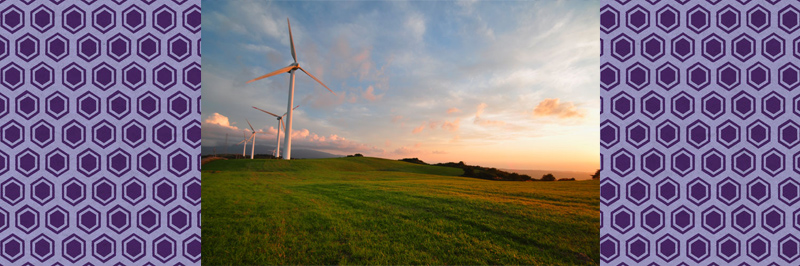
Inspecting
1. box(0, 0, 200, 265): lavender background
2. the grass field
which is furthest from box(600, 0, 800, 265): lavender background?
box(0, 0, 200, 265): lavender background

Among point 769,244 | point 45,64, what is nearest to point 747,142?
point 769,244

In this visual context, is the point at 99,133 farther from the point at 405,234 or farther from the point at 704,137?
the point at 704,137

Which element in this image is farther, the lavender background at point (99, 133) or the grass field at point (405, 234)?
the grass field at point (405, 234)

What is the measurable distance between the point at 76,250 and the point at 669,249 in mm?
6321

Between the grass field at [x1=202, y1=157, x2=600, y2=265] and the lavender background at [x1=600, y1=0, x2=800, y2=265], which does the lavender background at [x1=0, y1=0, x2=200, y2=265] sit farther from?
the lavender background at [x1=600, y1=0, x2=800, y2=265]

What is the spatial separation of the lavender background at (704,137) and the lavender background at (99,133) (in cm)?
481

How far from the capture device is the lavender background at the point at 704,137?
2215 millimetres

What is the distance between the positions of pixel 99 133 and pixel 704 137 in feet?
21.0

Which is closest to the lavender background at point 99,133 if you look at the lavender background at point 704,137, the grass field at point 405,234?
the grass field at point 405,234

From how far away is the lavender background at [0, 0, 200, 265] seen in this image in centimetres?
221

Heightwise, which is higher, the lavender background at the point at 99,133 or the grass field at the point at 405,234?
the lavender background at the point at 99,133

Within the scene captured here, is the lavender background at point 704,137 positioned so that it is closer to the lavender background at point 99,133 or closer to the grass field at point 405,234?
the grass field at point 405,234

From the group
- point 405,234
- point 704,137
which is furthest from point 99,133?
point 704,137

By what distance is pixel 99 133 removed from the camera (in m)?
2.26
